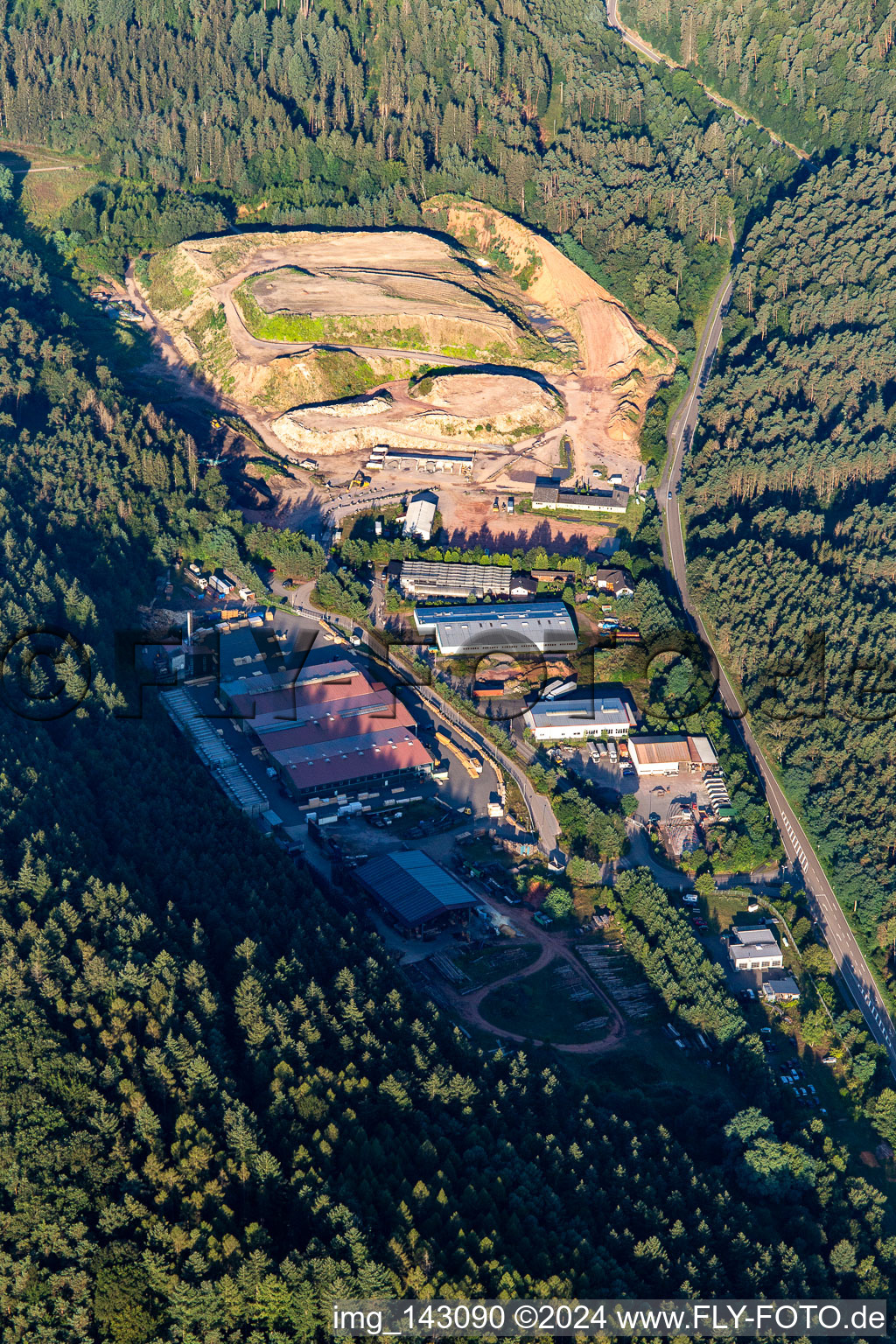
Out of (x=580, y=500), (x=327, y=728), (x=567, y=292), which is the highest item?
(x=567, y=292)

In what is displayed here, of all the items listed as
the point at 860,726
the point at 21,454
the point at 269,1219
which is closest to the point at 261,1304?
the point at 269,1219

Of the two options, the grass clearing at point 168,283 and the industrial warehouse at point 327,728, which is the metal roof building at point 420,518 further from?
the grass clearing at point 168,283

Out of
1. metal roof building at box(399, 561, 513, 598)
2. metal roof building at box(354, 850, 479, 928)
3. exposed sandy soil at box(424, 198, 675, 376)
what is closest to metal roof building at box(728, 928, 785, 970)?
metal roof building at box(354, 850, 479, 928)

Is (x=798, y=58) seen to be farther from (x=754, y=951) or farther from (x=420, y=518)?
(x=754, y=951)

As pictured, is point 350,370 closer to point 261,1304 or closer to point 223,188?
point 223,188

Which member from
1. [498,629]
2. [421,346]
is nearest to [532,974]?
[498,629]

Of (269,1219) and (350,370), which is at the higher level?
(350,370)

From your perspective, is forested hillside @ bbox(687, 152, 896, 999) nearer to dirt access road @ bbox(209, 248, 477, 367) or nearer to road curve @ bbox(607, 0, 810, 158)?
road curve @ bbox(607, 0, 810, 158)
